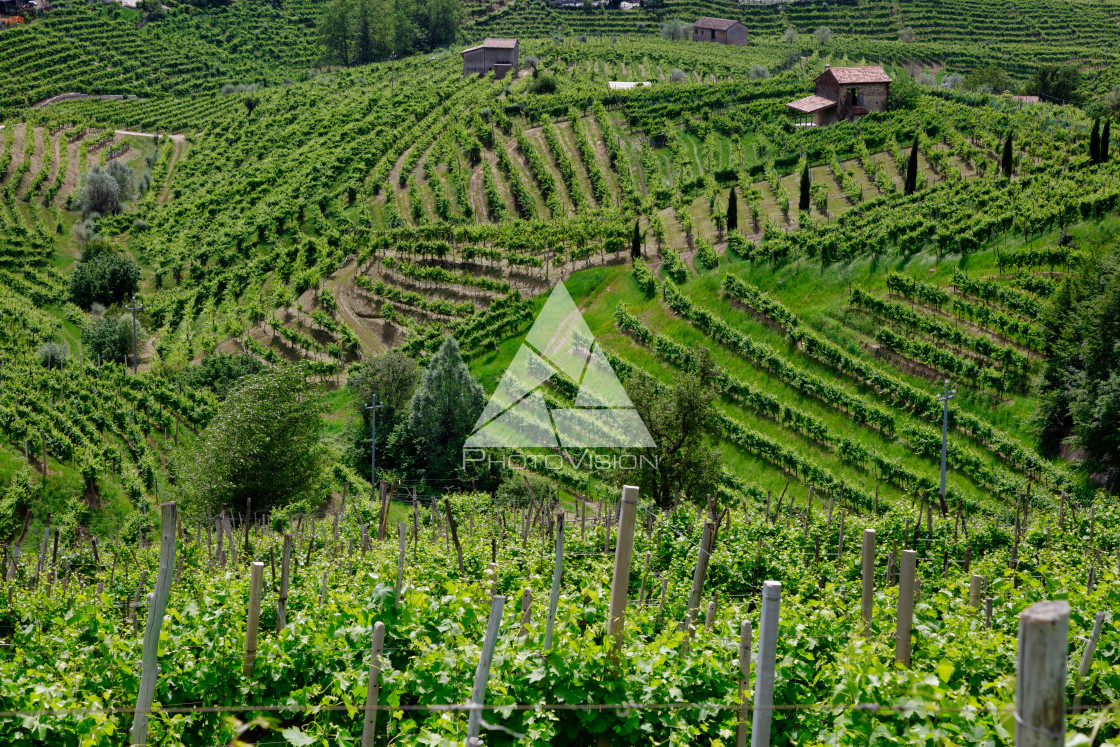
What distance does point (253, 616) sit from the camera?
7.07 meters

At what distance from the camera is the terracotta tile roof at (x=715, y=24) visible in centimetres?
9712

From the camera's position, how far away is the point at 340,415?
3891 cm

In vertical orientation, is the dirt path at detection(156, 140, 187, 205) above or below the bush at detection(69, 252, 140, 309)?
above

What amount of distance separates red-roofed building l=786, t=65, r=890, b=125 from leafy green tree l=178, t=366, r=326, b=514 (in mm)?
44395

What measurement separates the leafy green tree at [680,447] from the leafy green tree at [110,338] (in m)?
31.5

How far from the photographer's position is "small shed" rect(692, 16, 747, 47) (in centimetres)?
9694

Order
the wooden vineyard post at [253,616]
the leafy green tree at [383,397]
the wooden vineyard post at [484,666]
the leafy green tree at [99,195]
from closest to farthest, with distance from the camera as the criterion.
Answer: the wooden vineyard post at [484,666] < the wooden vineyard post at [253,616] < the leafy green tree at [383,397] < the leafy green tree at [99,195]

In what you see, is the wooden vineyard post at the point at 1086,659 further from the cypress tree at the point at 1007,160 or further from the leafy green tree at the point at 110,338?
the leafy green tree at the point at 110,338

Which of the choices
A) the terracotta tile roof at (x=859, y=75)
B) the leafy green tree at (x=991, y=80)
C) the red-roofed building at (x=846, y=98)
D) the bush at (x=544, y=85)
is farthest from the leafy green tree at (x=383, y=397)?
the leafy green tree at (x=991, y=80)

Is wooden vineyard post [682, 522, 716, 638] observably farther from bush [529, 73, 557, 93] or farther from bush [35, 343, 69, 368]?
bush [529, 73, 557, 93]

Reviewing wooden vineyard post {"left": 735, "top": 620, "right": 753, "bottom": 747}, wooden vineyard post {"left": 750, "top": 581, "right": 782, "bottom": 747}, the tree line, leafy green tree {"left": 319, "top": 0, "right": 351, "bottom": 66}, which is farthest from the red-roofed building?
wooden vineyard post {"left": 750, "top": 581, "right": 782, "bottom": 747}

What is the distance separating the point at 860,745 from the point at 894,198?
1694 inches

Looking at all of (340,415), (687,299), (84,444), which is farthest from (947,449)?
(84,444)

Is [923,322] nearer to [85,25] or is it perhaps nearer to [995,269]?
[995,269]
